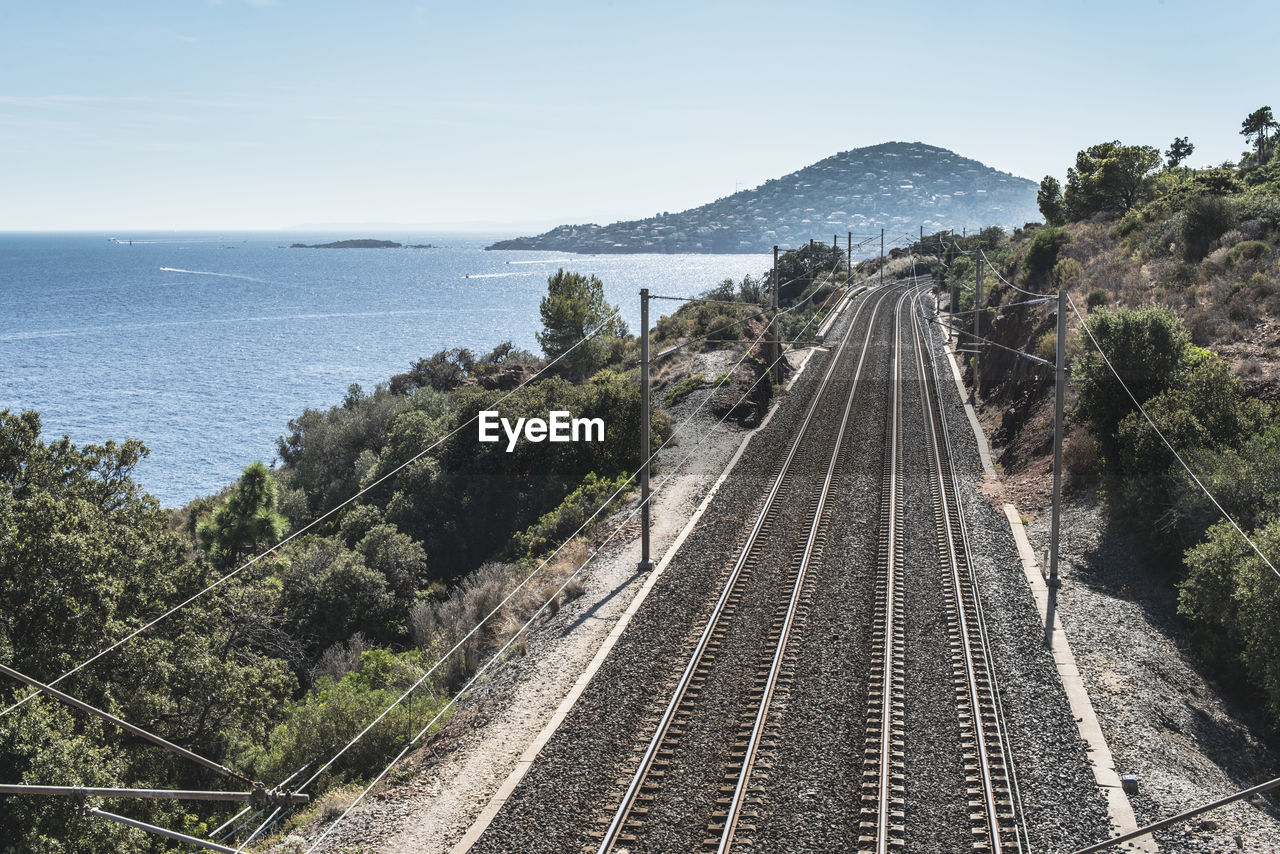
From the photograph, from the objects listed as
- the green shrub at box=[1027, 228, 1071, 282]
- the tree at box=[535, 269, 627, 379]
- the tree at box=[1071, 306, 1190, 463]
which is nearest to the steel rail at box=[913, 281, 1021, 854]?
the tree at box=[1071, 306, 1190, 463]

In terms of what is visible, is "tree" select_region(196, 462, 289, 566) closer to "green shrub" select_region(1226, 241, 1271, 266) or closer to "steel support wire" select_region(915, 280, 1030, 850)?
"steel support wire" select_region(915, 280, 1030, 850)

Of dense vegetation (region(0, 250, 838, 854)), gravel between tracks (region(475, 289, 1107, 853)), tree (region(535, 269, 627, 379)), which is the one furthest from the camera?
tree (region(535, 269, 627, 379))

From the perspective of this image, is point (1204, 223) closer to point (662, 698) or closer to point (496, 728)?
point (662, 698)

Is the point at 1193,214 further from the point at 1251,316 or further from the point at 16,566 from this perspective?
the point at 16,566

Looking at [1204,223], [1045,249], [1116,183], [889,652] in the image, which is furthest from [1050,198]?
[889,652]

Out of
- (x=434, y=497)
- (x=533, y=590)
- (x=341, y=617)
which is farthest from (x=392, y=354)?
(x=533, y=590)

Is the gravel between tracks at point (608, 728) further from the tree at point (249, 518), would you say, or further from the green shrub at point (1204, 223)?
the green shrub at point (1204, 223)

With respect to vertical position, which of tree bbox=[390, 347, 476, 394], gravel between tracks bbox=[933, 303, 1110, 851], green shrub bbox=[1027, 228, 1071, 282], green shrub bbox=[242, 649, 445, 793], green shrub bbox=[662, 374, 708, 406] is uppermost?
green shrub bbox=[1027, 228, 1071, 282]
